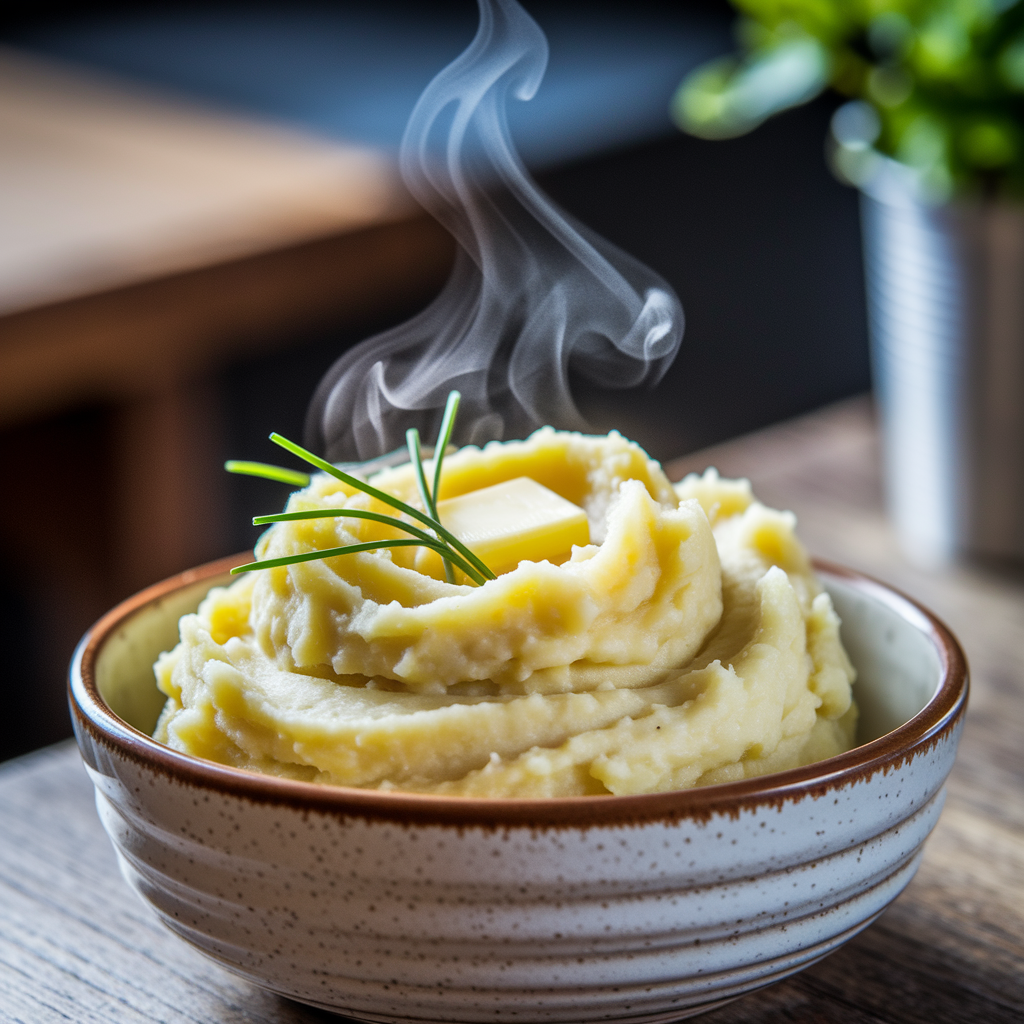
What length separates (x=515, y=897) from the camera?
0.78m

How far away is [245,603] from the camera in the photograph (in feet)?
3.61

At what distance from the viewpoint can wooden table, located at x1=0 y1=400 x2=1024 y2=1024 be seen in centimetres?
99

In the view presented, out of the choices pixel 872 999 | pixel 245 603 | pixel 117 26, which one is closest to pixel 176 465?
pixel 245 603

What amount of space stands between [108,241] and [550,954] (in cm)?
249

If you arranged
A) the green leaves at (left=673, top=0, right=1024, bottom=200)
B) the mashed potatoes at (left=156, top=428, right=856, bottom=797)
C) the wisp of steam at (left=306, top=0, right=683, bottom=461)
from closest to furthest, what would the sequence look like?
1. the mashed potatoes at (left=156, top=428, right=856, bottom=797)
2. the wisp of steam at (left=306, top=0, right=683, bottom=461)
3. the green leaves at (left=673, top=0, right=1024, bottom=200)

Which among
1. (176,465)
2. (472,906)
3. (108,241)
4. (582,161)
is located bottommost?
(176,465)

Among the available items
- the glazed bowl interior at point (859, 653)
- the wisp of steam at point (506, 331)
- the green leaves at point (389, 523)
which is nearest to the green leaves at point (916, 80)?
the wisp of steam at point (506, 331)

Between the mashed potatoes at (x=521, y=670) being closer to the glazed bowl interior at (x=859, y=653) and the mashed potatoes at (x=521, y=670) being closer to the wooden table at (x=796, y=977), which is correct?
the glazed bowl interior at (x=859, y=653)

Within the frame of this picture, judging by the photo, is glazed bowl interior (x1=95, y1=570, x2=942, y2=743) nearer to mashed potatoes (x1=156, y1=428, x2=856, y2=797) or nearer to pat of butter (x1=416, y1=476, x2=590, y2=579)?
mashed potatoes (x1=156, y1=428, x2=856, y2=797)

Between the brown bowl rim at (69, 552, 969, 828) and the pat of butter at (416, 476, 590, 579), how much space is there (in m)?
0.24

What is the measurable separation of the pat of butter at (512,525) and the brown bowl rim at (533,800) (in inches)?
9.5

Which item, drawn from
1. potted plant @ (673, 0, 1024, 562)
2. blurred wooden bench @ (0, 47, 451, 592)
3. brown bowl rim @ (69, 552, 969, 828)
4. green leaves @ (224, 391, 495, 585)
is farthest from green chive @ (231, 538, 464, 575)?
blurred wooden bench @ (0, 47, 451, 592)

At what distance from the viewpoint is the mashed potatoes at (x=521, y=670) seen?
0.88 metres

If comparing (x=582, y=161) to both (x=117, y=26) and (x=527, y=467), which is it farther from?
(x=527, y=467)
